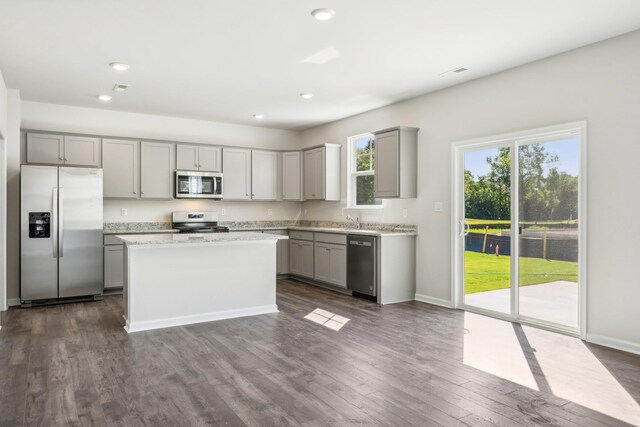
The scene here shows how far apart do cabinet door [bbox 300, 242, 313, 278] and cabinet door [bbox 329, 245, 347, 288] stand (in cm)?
58

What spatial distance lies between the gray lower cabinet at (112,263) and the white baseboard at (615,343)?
5557mm

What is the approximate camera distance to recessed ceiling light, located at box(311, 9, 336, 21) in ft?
10.8

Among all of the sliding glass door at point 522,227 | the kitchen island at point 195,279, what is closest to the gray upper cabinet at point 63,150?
the kitchen island at point 195,279

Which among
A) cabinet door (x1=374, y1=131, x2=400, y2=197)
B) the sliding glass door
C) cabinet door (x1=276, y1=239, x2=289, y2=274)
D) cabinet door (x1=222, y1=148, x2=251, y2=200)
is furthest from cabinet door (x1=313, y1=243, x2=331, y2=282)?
the sliding glass door

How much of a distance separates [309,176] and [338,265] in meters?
1.91

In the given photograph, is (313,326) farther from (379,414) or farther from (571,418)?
(571,418)

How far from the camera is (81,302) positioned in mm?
5758

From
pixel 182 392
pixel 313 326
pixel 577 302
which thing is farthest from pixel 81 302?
pixel 577 302

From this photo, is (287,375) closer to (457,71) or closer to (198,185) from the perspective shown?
(457,71)

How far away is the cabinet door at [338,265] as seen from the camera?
20.2 ft

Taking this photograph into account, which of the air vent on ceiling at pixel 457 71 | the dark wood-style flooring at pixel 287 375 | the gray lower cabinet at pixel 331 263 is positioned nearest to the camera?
the dark wood-style flooring at pixel 287 375

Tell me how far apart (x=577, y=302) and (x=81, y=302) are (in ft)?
18.5

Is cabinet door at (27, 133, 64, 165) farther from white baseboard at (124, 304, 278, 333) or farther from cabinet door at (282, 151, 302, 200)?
cabinet door at (282, 151, 302, 200)

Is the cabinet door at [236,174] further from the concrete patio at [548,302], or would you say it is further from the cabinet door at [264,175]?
the concrete patio at [548,302]
